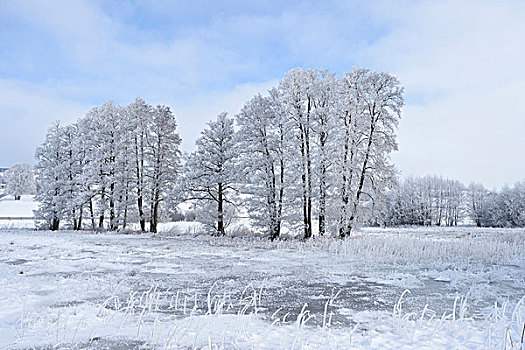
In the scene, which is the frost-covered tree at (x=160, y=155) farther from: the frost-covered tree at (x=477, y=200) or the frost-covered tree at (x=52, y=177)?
A: the frost-covered tree at (x=477, y=200)

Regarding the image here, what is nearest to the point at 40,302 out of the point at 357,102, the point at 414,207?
the point at 357,102

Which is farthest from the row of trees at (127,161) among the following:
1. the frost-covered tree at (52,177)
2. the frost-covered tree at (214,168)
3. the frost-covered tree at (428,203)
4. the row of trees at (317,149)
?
the frost-covered tree at (428,203)

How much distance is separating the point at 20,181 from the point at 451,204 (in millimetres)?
104590

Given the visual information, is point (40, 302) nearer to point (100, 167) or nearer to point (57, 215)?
point (100, 167)

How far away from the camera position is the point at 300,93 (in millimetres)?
24531

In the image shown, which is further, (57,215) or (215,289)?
(57,215)

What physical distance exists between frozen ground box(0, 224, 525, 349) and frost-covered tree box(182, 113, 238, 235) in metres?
9.40

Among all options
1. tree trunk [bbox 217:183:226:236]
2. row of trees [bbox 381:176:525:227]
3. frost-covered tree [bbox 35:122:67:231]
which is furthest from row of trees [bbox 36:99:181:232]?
row of trees [bbox 381:176:525:227]

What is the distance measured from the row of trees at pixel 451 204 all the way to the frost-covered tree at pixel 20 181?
86.5m

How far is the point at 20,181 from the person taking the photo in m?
87.1

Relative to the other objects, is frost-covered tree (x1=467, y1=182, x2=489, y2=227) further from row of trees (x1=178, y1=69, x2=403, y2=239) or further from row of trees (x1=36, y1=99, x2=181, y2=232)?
row of trees (x1=36, y1=99, x2=181, y2=232)

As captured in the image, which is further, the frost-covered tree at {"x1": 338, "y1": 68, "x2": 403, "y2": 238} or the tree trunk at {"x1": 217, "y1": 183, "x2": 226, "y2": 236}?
the tree trunk at {"x1": 217, "y1": 183, "x2": 226, "y2": 236}

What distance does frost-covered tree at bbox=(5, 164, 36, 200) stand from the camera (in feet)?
284

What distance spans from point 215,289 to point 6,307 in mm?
4595
